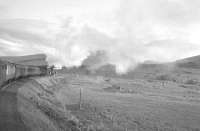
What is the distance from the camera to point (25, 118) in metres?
10.1

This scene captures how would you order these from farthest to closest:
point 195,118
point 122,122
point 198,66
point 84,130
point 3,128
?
point 198,66
point 195,118
point 122,122
point 84,130
point 3,128

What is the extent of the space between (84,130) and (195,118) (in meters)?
14.0

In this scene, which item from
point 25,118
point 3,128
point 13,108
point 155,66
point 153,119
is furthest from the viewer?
point 155,66

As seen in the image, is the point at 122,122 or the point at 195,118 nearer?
the point at 122,122

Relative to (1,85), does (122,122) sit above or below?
below

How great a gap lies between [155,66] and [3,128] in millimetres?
197978

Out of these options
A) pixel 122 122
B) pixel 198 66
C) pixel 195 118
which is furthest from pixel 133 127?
pixel 198 66

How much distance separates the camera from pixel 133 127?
1636cm

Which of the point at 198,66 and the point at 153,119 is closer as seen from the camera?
the point at 153,119

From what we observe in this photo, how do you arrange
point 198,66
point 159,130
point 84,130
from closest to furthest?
1. point 84,130
2. point 159,130
3. point 198,66

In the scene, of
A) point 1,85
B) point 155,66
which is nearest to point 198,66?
point 155,66

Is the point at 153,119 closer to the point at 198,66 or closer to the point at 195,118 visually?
the point at 195,118

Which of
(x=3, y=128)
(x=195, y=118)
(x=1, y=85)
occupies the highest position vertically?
(x=1, y=85)

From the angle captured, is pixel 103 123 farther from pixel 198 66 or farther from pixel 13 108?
pixel 198 66
